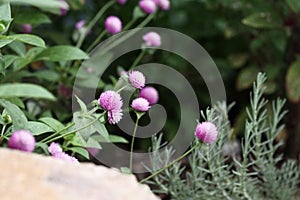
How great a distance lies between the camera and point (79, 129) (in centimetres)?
82

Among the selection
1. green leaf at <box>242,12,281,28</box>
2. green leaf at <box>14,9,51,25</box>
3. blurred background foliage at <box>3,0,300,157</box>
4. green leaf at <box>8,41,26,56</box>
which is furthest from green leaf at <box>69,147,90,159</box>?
green leaf at <box>242,12,281,28</box>

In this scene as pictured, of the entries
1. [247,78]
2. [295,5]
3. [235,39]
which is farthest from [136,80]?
[235,39]

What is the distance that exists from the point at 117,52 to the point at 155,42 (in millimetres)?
355

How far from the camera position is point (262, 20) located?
66.2 inches

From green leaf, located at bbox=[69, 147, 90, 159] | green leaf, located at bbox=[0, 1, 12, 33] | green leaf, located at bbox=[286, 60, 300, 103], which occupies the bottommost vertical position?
green leaf, located at bbox=[286, 60, 300, 103]

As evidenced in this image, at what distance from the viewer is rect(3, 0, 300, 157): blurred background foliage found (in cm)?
170

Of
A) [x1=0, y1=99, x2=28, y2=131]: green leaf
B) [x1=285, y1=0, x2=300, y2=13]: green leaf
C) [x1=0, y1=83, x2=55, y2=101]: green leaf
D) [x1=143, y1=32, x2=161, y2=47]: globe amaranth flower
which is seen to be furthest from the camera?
[x1=285, y1=0, x2=300, y2=13]: green leaf

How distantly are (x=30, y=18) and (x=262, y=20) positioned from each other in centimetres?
71

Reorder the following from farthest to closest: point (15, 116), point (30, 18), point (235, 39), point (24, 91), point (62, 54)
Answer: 1. point (235, 39)
2. point (30, 18)
3. point (62, 54)
4. point (15, 116)
5. point (24, 91)

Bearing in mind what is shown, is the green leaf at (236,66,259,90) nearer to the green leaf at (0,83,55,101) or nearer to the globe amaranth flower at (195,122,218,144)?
the globe amaranth flower at (195,122,218,144)

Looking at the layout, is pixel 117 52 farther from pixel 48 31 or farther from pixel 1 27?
pixel 1 27

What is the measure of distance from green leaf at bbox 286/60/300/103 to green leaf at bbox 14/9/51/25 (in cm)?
73

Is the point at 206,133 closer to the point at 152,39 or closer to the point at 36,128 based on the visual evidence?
the point at 36,128

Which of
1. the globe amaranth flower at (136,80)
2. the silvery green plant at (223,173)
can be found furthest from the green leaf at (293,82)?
the globe amaranth flower at (136,80)
